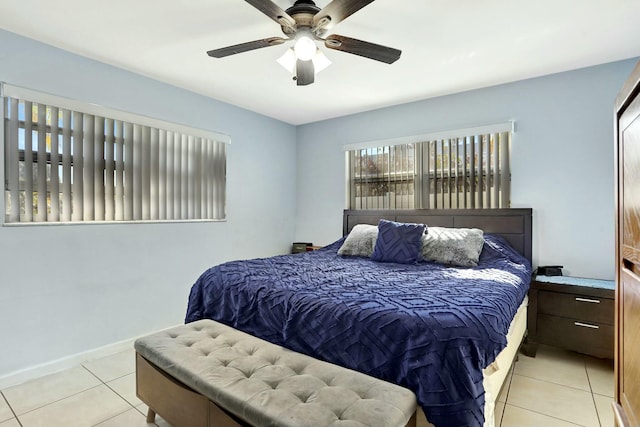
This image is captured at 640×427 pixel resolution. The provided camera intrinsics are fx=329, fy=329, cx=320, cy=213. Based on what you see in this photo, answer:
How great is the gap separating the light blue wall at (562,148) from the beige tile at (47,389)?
3.68m

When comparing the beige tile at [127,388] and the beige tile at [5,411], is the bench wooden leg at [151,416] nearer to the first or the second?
the beige tile at [127,388]

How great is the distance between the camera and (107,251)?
273cm

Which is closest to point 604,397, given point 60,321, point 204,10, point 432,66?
point 432,66

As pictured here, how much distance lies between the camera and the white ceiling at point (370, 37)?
1945mm

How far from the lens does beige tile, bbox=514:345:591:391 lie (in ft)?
7.44

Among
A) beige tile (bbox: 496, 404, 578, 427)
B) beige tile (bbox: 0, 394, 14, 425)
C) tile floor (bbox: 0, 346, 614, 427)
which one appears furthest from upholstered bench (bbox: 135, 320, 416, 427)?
beige tile (bbox: 496, 404, 578, 427)

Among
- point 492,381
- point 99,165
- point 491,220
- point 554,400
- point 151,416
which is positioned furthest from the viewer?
point 491,220

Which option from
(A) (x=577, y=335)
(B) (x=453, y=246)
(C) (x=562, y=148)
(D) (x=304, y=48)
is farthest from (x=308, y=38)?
(A) (x=577, y=335)

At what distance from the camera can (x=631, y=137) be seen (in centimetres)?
83

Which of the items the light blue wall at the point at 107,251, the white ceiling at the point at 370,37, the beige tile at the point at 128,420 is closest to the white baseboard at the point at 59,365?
the light blue wall at the point at 107,251

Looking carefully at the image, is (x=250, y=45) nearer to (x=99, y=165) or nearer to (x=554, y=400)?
(x=99, y=165)

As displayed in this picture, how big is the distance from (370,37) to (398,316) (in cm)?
189

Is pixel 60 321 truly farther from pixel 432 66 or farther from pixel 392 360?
pixel 432 66

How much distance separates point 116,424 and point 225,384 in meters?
0.97
